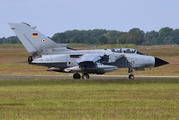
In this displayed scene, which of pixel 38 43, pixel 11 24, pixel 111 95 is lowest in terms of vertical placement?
pixel 111 95

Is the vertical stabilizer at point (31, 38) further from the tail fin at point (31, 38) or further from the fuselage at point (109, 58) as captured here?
the fuselage at point (109, 58)

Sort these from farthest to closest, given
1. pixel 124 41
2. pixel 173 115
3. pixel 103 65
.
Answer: pixel 124 41
pixel 103 65
pixel 173 115

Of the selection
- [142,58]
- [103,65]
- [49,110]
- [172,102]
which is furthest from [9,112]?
[142,58]

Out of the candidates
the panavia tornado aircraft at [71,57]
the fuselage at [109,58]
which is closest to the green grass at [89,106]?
the panavia tornado aircraft at [71,57]

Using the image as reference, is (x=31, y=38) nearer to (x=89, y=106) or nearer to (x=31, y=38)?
(x=31, y=38)

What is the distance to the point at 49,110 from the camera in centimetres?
1346

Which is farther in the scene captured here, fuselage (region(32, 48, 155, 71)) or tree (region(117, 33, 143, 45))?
tree (region(117, 33, 143, 45))

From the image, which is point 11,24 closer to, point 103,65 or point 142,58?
point 103,65

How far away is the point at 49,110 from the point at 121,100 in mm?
4363

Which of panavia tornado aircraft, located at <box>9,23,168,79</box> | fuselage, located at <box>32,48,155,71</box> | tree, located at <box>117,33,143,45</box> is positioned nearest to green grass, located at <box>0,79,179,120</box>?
panavia tornado aircraft, located at <box>9,23,168,79</box>

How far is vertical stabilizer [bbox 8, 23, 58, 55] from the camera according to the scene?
30311 millimetres

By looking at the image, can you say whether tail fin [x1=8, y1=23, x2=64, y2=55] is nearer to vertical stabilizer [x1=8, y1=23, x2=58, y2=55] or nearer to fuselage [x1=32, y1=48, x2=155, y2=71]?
vertical stabilizer [x1=8, y1=23, x2=58, y2=55]

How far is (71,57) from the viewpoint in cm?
3098

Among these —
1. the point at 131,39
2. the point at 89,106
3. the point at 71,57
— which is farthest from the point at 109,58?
the point at 131,39
